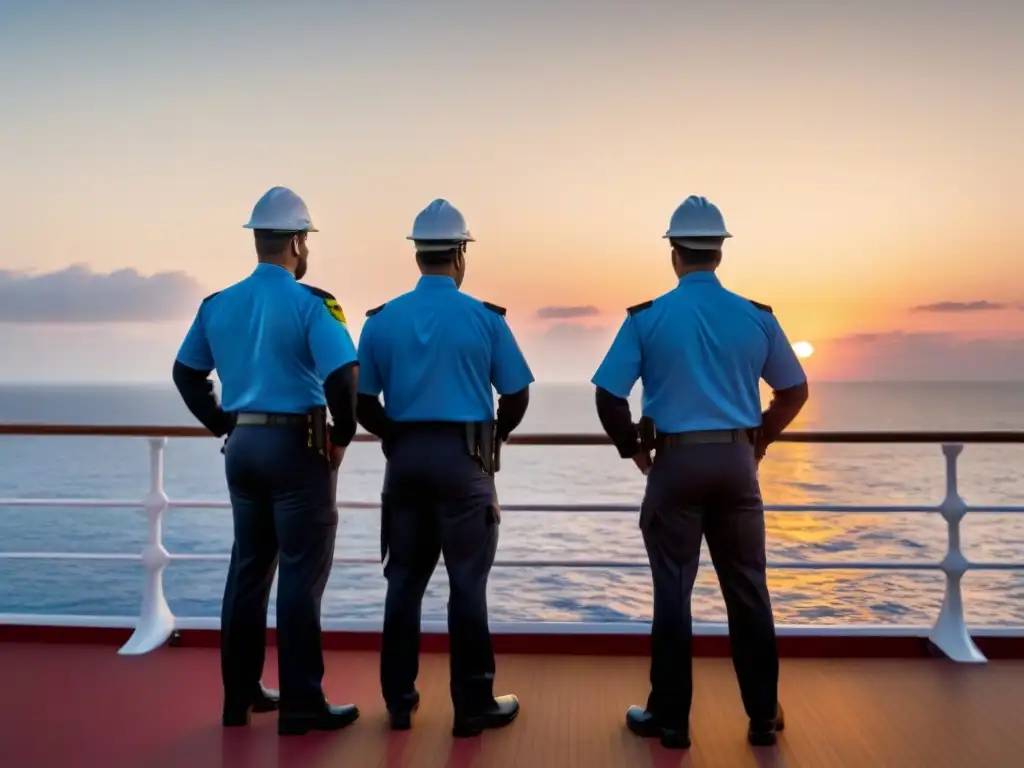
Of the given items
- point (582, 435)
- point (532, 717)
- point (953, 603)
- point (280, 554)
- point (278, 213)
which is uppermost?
point (278, 213)

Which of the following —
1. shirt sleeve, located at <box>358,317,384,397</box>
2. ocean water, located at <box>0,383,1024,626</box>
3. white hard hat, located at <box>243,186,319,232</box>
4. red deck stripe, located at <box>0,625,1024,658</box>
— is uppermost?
white hard hat, located at <box>243,186,319,232</box>

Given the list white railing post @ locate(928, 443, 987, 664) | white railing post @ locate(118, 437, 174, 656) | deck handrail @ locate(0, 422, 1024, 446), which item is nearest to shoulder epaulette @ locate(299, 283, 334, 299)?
deck handrail @ locate(0, 422, 1024, 446)

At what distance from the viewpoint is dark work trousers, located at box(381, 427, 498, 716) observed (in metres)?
2.56

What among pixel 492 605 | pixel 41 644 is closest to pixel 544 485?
pixel 492 605

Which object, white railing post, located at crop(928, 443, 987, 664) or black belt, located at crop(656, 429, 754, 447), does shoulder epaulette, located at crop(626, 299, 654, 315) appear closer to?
black belt, located at crop(656, 429, 754, 447)

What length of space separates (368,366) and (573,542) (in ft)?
64.4

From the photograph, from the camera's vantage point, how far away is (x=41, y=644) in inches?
140

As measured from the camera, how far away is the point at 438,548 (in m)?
2.70

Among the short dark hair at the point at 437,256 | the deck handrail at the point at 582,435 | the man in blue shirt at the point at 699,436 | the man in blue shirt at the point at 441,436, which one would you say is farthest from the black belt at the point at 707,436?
the short dark hair at the point at 437,256

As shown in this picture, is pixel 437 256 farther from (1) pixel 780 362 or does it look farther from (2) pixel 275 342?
(1) pixel 780 362

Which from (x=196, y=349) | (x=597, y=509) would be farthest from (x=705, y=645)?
(x=196, y=349)

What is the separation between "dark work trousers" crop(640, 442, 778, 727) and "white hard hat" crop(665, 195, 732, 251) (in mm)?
556

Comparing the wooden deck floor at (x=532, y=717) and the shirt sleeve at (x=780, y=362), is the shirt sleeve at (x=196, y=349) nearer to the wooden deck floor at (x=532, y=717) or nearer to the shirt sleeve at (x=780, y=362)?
the wooden deck floor at (x=532, y=717)

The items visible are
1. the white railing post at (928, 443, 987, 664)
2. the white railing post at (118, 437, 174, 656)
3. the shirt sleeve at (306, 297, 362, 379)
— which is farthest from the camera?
the white railing post at (118, 437, 174, 656)
